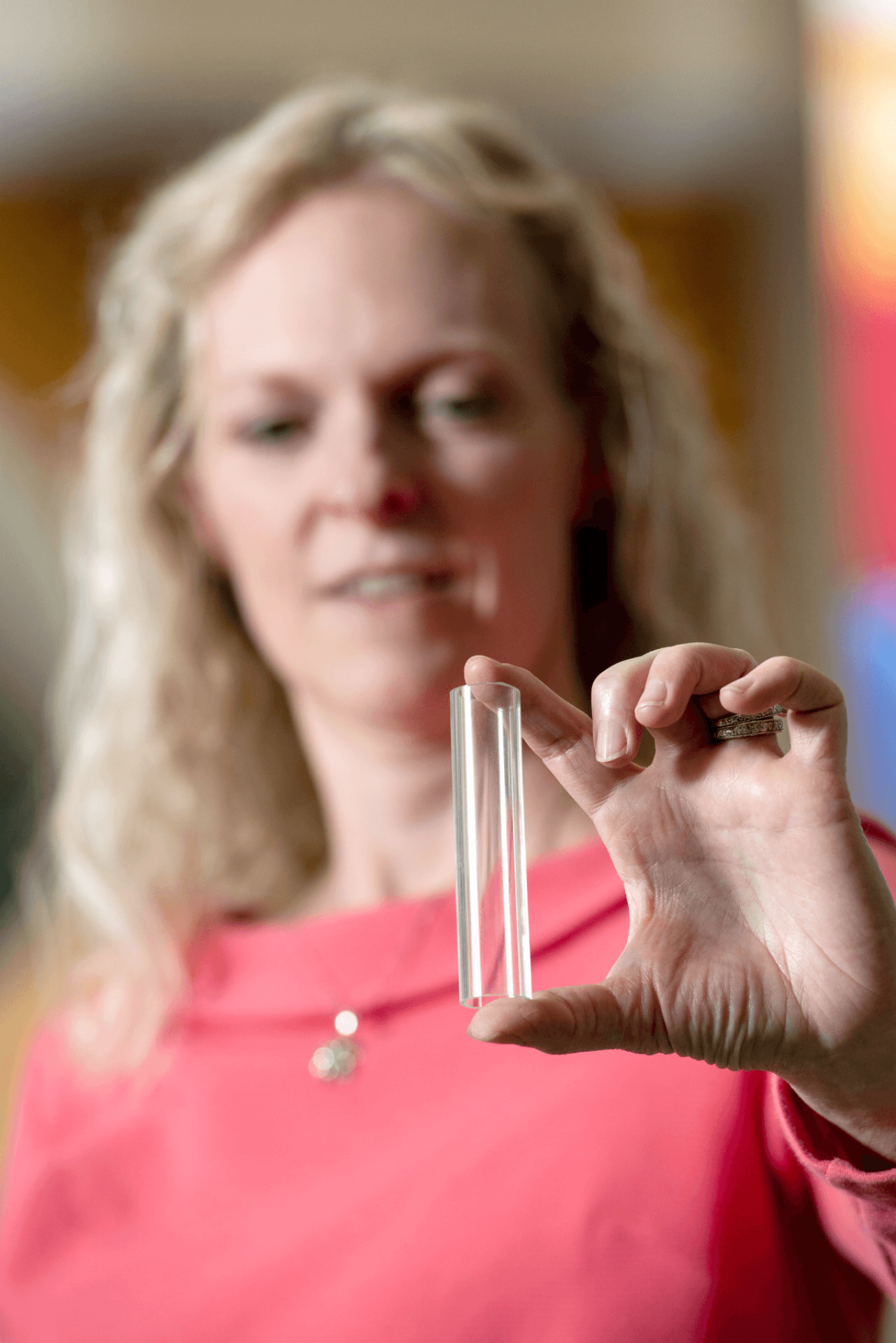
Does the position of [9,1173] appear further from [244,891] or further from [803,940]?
[803,940]

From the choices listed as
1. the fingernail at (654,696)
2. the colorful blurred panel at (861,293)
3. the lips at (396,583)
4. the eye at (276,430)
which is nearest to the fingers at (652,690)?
the fingernail at (654,696)

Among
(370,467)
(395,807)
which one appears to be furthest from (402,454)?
(395,807)

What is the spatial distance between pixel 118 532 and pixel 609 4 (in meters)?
1.05

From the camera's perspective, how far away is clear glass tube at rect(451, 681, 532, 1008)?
0.89ft

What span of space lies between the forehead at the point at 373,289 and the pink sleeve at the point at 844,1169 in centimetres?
24

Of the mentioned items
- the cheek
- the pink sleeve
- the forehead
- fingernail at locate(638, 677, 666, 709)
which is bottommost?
the pink sleeve

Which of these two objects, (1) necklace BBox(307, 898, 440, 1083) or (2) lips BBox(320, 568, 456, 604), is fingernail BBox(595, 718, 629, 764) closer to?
(2) lips BBox(320, 568, 456, 604)

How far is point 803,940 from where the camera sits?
26cm

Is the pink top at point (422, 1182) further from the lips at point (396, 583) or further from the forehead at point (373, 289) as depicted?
the forehead at point (373, 289)

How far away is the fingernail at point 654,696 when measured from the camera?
252 millimetres

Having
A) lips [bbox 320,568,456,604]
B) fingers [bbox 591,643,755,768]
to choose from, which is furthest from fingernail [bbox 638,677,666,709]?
lips [bbox 320,568,456,604]

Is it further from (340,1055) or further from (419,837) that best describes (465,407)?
(340,1055)

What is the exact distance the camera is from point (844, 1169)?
0.29m

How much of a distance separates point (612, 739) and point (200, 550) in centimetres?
45
